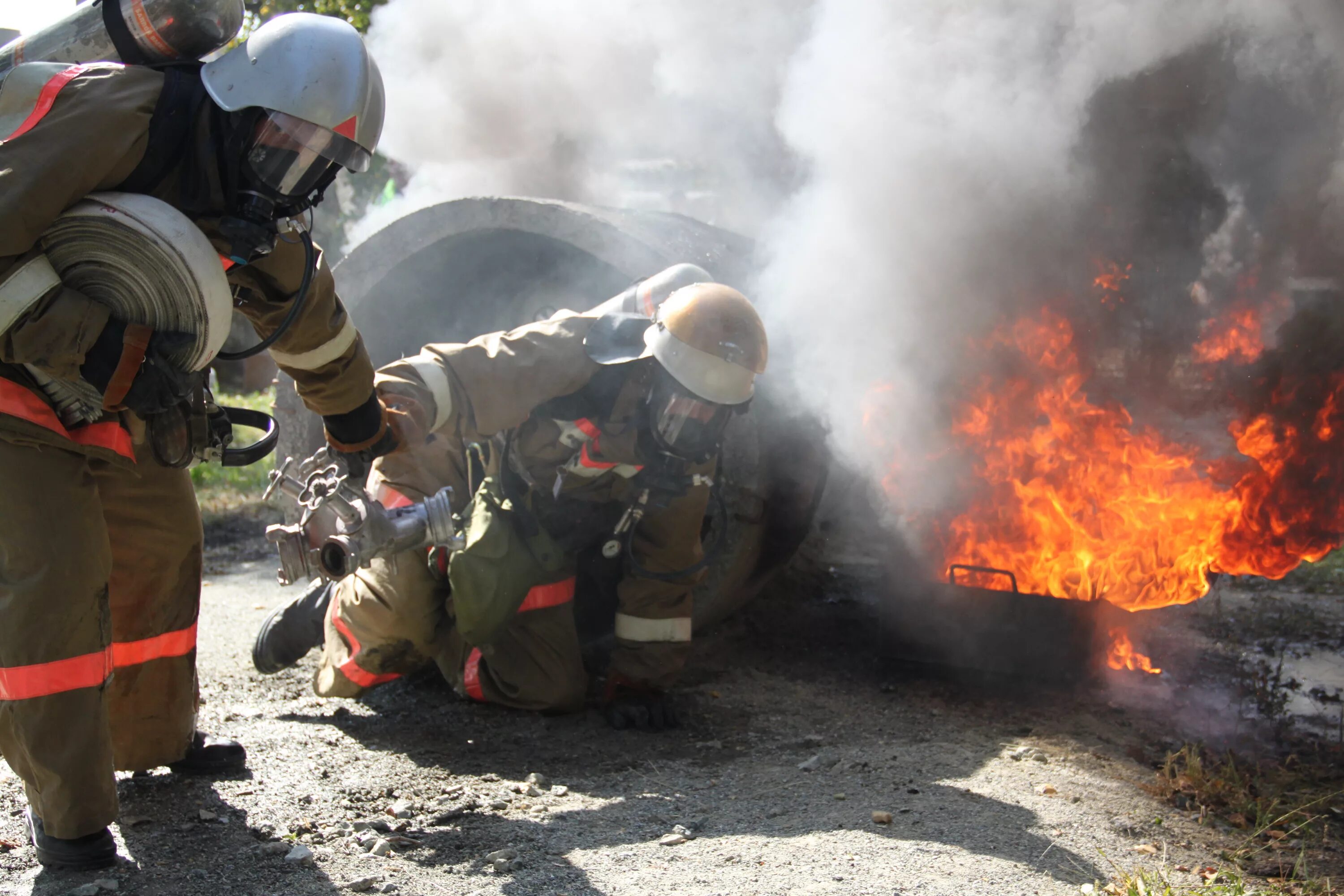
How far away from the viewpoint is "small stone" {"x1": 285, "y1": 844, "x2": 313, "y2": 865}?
8.63ft

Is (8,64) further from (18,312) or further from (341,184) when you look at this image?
(341,184)

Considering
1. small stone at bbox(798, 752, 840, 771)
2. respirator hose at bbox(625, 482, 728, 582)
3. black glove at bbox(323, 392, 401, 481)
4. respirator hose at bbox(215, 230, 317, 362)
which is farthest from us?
respirator hose at bbox(625, 482, 728, 582)

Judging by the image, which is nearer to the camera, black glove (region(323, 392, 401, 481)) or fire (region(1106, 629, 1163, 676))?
Result: black glove (region(323, 392, 401, 481))

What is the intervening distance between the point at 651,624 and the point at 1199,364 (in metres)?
2.54

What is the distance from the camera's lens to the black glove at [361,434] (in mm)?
3152

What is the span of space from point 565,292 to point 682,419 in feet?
7.08

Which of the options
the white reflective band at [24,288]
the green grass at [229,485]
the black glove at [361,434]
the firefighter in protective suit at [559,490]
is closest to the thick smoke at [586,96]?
the green grass at [229,485]

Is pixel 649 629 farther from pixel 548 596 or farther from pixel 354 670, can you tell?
pixel 354 670

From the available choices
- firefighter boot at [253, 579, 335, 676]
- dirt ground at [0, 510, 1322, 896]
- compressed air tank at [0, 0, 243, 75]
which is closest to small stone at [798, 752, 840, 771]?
dirt ground at [0, 510, 1322, 896]

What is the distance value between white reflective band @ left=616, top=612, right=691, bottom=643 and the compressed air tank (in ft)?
7.25

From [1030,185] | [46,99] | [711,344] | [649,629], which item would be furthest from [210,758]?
[1030,185]

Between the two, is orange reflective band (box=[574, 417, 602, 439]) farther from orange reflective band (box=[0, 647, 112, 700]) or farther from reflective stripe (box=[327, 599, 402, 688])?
orange reflective band (box=[0, 647, 112, 700])

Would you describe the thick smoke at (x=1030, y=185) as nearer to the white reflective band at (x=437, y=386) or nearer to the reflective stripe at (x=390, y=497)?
the reflective stripe at (x=390, y=497)

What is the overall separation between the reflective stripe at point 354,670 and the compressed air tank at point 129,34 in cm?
203
